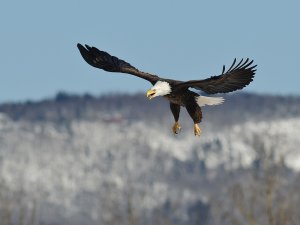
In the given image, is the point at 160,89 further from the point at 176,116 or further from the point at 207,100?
the point at 207,100

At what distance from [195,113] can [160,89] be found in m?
0.78

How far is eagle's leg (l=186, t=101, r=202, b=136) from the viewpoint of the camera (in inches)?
770

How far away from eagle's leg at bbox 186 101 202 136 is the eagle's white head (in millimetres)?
537

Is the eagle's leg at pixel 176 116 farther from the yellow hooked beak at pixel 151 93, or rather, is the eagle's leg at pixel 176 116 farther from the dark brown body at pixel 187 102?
the yellow hooked beak at pixel 151 93

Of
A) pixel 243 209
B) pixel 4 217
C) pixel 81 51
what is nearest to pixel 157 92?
pixel 81 51

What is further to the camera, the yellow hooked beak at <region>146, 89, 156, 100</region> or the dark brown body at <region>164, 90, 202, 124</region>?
the dark brown body at <region>164, 90, 202, 124</region>

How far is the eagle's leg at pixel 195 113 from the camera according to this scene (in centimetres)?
1955

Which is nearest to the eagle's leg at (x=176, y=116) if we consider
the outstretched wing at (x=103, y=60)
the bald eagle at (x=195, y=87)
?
the bald eagle at (x=195, y=87)

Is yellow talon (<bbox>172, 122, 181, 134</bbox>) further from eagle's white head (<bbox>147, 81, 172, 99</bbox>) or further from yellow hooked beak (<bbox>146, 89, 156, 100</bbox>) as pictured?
yellow hooked beak (<bbox>146, 89, 156, 100</bbox>)

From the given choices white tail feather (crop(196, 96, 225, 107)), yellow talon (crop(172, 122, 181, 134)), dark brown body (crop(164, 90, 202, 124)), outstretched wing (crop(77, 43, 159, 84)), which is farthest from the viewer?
outstretched wing (crop(77, 43, 159, 84))

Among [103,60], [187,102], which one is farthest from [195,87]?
[103,60]

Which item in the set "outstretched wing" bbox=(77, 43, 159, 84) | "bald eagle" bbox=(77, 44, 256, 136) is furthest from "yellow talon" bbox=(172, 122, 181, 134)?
"outstretched wing" bbox=(77, 43, 159, 84)

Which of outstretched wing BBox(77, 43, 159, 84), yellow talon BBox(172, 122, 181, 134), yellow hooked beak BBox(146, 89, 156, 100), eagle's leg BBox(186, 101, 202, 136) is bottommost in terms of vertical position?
yellow talon BBox(172, 122, 181, 134)

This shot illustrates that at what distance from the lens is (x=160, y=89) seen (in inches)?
760
